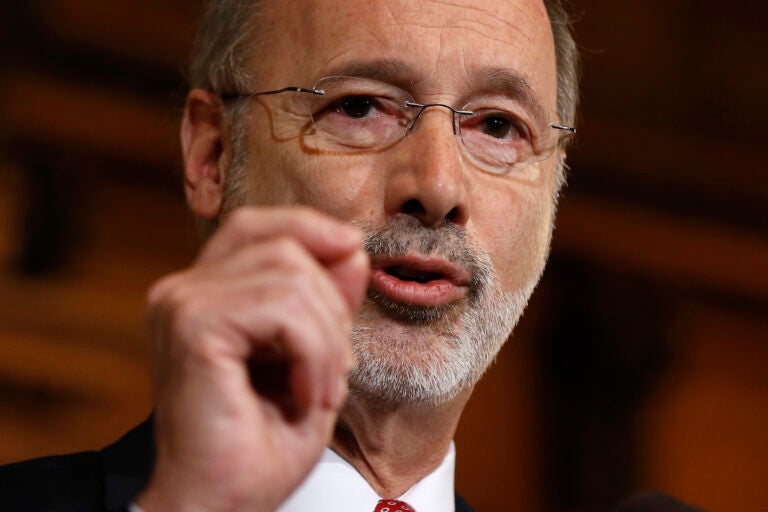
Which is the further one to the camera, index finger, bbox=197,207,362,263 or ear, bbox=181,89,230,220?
ear, bbox=181,89,230,220

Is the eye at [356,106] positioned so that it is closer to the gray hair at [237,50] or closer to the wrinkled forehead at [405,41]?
the wrinkled forehead at [405,41]

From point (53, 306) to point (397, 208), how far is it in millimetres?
1905

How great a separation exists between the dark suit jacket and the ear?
466 millimetres

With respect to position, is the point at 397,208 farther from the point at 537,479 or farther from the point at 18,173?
the point at 537,479

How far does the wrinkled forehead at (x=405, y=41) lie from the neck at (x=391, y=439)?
0.54 m

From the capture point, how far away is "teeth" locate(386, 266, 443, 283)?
74.8 inches

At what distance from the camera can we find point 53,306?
3490mm

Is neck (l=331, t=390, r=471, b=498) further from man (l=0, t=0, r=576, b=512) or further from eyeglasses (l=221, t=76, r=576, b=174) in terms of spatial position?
eyeglasses (l=221, t=76, r=576, b=174)

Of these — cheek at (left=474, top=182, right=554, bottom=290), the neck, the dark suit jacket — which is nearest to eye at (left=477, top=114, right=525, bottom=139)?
cheek at (left=474, top=182, right=554, bottom=290)

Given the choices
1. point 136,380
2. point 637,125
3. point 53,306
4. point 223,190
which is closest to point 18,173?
point 53,306

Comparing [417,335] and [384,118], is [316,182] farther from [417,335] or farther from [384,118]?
[417,335]

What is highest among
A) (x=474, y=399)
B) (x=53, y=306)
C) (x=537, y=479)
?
(x=53, y=306)

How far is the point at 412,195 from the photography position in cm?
186

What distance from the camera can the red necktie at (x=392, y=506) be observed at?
6.31ft
